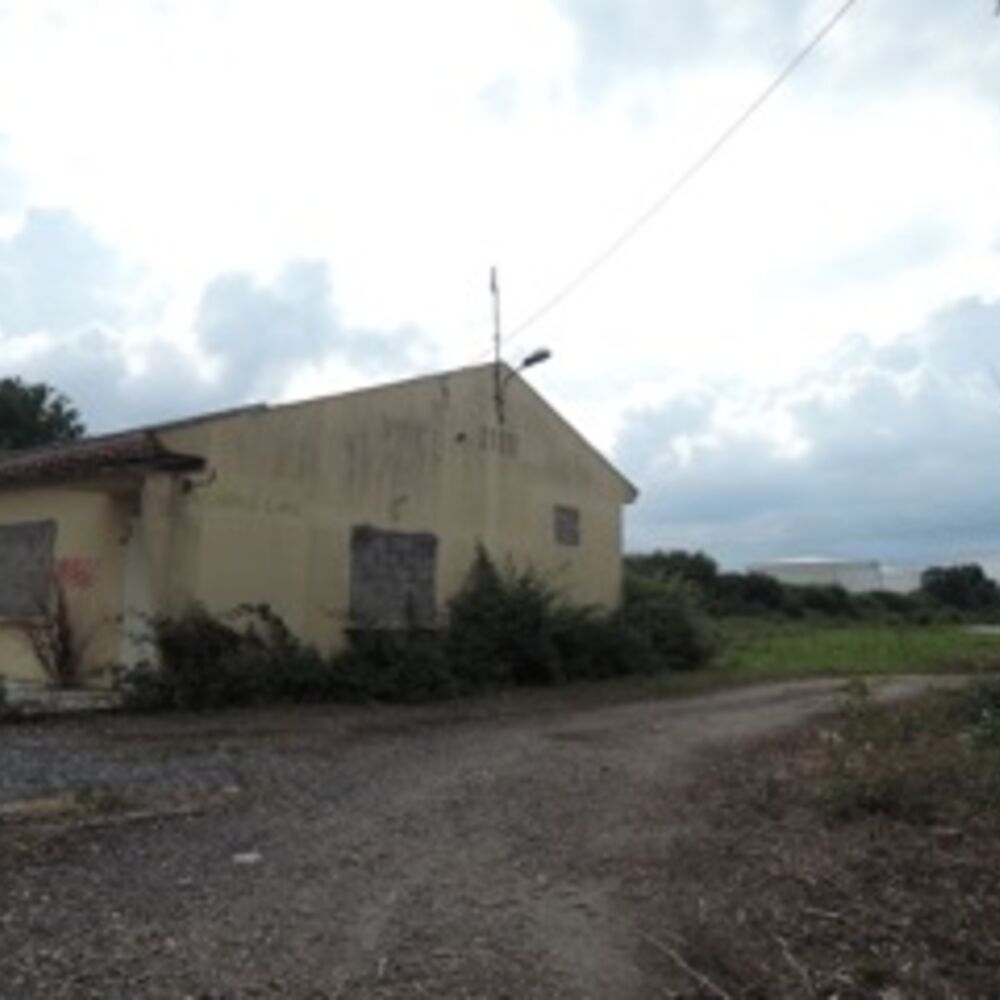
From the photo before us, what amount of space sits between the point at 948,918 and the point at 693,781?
4265 mm

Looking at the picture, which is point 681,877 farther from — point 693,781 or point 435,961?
point 693,781

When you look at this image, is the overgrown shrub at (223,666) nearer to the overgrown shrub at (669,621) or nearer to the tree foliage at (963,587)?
the overgrown shrub at (669,621)

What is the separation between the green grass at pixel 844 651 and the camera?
25328 millimetres

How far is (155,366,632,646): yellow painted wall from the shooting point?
17156mm

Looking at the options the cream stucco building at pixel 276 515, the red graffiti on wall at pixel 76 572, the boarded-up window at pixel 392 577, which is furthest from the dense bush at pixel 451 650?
the red graffiti on wall at pixel 76 572

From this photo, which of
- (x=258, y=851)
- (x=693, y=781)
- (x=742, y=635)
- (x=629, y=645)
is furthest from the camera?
(x=742, y=635)

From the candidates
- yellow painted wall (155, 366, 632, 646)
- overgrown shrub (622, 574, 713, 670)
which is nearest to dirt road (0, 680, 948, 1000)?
yellow painted wall (155, 366, 632, 646)

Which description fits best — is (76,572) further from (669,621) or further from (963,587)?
(963,587)

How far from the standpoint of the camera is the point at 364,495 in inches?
775

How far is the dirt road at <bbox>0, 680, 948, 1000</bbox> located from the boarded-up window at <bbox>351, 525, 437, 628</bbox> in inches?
229

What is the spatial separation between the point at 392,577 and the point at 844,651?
1601 cm

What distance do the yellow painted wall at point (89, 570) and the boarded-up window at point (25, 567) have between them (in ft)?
0.61

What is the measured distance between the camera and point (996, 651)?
30688 mm

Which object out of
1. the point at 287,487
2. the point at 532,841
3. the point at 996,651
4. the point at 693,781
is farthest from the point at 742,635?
the point at 532,841
